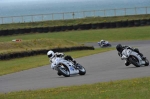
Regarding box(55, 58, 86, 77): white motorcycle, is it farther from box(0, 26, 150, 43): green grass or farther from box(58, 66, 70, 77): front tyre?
box(0, 26, 150, 43): green grass

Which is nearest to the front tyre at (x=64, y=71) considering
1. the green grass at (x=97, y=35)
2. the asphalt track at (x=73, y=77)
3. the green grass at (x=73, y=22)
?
the asphalt track at (x=73, y=77)

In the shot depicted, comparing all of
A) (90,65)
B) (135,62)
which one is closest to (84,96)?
(135,62)

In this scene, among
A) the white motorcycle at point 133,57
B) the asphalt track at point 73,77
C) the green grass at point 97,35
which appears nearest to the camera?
the asphalt track at point 73,77

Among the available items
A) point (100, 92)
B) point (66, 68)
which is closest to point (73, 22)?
point (66, 68)

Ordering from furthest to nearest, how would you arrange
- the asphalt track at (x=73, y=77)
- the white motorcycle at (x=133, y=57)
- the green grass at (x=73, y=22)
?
1. the green grass at (x=73, y=22)
2. the white motorcycle at (x=133, y=57)
3. the asphalt track at (x=73, y=77)

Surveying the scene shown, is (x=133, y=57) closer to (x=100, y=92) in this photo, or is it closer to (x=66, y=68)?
(x=66, y=68)

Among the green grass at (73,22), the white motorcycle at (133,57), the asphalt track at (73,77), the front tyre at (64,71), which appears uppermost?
the green grass at (73,22)

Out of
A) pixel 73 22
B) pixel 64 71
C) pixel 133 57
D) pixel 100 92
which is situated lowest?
pixel 64 71

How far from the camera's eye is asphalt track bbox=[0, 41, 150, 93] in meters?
18.0

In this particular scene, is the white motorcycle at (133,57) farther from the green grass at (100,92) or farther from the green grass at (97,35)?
the green grass at (97,35)

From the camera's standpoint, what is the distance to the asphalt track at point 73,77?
18016mm

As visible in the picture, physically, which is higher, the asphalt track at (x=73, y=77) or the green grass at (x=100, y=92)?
the green grass at (x=100, y=92)

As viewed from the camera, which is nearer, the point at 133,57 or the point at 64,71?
the point at 64,71

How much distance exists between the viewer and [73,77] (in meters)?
20.3
